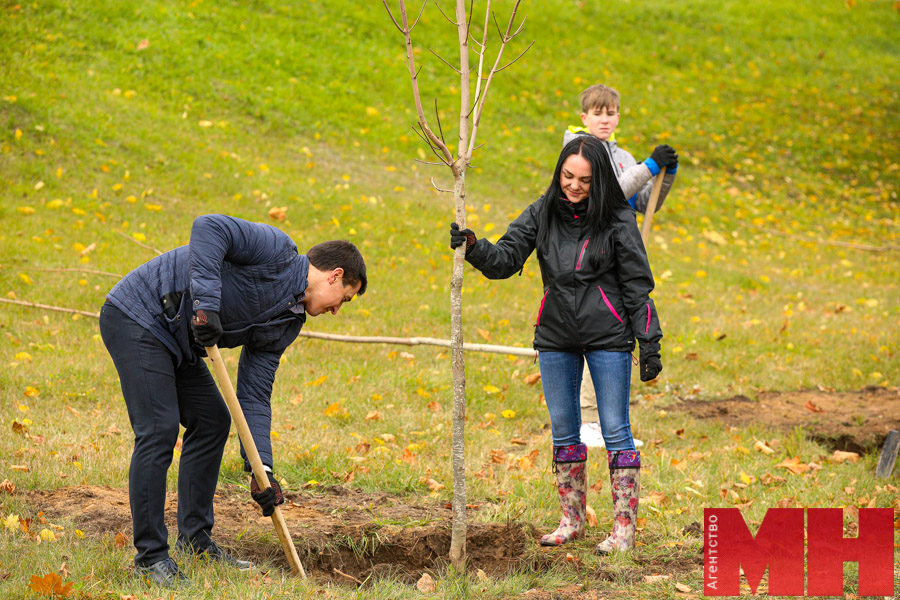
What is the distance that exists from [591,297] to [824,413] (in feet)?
11.7

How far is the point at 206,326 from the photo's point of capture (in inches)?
123

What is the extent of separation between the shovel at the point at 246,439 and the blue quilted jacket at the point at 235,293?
5.3 inches

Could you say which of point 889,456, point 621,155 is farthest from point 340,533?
point 889,456

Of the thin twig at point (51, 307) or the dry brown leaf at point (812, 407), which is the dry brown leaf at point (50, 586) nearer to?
the thin twig at point (51, 307)

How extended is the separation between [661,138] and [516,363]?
962 centimetres

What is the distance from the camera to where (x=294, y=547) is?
3.75 metres

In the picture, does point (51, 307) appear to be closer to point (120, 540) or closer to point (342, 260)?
point (120, 540)

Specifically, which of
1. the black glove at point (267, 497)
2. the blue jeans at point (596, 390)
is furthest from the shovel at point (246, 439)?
the blue jeans at point (596, 390)

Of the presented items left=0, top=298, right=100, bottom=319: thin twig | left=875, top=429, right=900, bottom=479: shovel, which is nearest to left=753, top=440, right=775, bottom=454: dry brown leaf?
left=875, top=429, right=900, bottom=479: shovel

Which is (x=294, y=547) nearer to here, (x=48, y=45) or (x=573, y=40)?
(x=48, y=45)

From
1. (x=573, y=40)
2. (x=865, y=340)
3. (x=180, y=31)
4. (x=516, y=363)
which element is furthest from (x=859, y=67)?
(x=516, y=363)

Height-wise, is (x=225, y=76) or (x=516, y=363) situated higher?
(x=225, y=76)

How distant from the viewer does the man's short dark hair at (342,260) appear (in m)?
3.49

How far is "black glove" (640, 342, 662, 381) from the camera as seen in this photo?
3.70m
